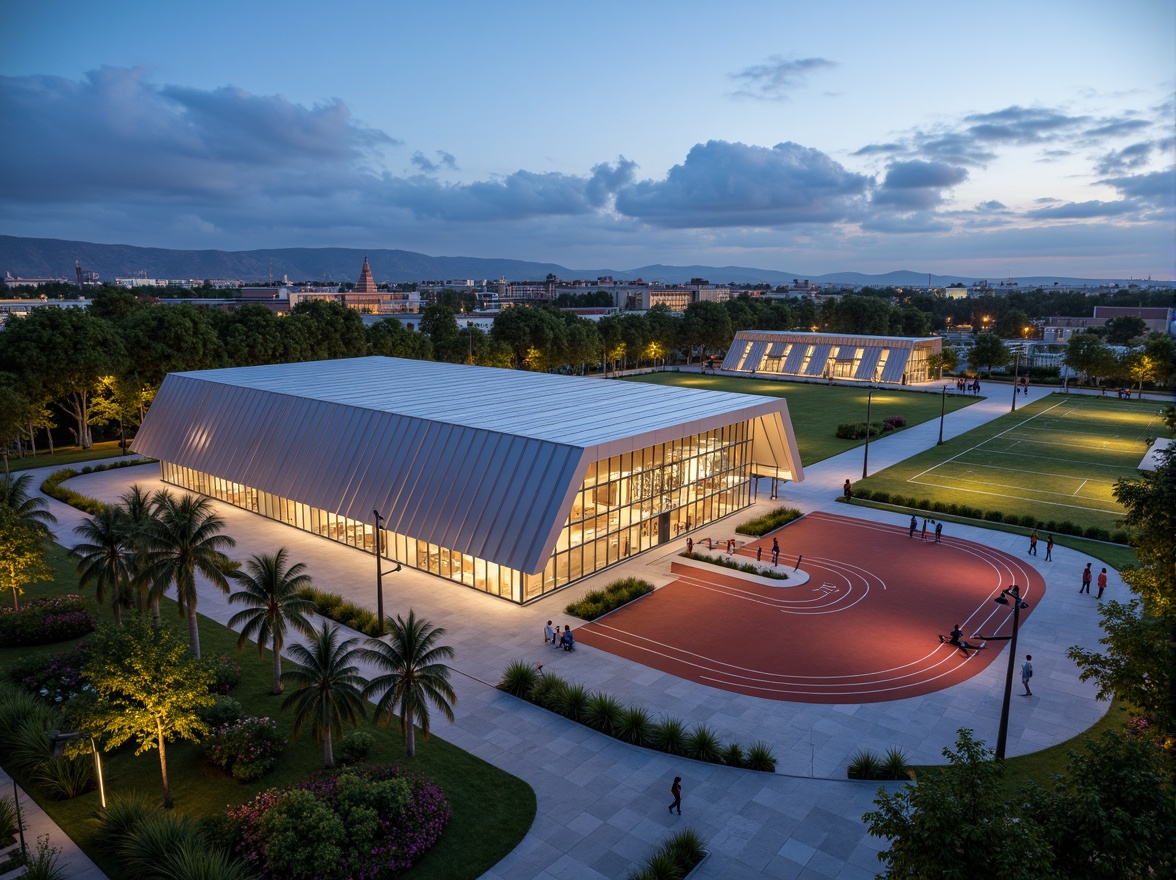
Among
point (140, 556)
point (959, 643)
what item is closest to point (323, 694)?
point (140, 556)

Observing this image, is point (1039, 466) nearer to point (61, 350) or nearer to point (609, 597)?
point (609, 597)

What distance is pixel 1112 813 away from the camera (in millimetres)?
13156

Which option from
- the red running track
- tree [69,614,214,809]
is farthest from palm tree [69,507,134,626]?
the red running track

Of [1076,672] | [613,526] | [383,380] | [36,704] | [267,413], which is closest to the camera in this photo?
[36,704]

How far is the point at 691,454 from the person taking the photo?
42688 millimetres

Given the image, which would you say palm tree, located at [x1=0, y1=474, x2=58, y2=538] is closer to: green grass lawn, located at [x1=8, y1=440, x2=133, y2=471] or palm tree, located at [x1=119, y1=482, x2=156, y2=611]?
palm tree, located at [x1=119, y1=482, x2=156, y2=611]

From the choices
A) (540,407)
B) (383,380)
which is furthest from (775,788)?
(383,380)

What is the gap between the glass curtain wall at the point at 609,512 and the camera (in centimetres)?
3519

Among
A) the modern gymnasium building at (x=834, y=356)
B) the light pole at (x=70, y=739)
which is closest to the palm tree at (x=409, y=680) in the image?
the light pole at (x=70, y=739)

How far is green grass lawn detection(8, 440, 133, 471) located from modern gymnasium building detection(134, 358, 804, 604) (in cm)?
1097

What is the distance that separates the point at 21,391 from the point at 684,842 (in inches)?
2535

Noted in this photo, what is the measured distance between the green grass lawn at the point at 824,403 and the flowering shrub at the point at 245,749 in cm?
4980

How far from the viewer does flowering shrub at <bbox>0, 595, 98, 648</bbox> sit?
100.0 ft

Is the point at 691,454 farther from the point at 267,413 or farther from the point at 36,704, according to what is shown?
the point at 36,704
